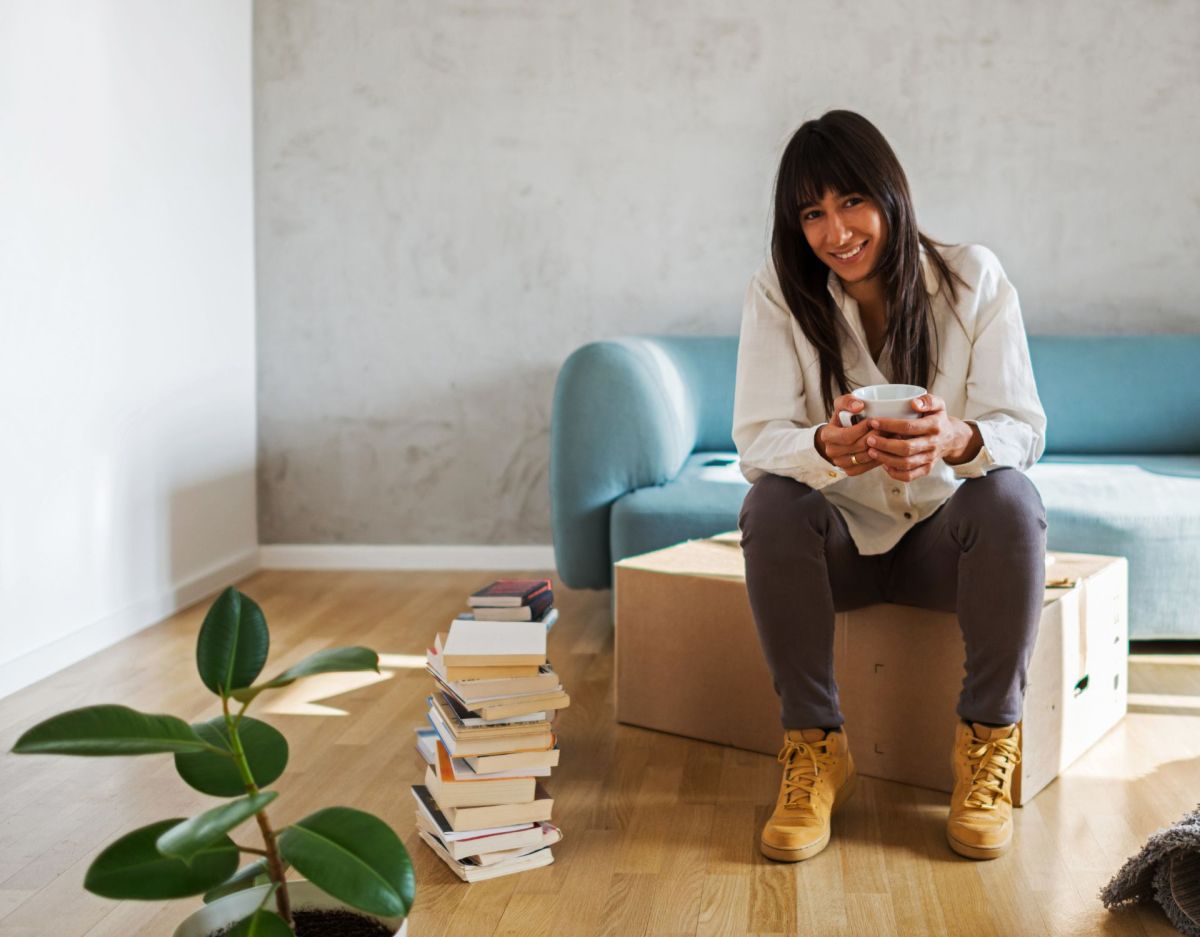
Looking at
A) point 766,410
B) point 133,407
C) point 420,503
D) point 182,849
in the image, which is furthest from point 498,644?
point 420,503

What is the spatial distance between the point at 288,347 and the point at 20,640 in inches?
55.8

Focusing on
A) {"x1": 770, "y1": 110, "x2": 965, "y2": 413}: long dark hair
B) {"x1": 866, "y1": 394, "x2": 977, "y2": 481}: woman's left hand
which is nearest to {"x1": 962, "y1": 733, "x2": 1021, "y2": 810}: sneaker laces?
{"x1": 866, "y1": 394, "x2": 977, "y2": 481}: woman's left hand

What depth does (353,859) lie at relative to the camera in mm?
945

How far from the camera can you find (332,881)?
36.5 inches

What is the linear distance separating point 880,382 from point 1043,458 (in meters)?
1.52

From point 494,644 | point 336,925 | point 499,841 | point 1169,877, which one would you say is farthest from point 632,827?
point 336,925

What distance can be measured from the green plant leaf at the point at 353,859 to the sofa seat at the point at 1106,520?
5.94ft

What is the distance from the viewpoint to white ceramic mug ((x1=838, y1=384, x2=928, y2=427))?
65.0 inches

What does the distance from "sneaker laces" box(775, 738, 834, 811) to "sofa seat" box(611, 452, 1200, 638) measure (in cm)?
93

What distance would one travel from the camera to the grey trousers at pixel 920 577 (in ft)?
5.72

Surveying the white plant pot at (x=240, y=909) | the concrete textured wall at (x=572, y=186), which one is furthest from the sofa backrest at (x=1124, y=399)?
the white plant pot at (x=240, y=909)

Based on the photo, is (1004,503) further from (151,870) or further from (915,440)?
(151,870)

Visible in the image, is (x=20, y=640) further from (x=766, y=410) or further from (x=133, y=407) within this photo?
(x=766, y=410)

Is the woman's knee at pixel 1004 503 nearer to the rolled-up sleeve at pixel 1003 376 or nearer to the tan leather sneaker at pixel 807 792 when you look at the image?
the rolled-up sleeve at pixel 1003 376
